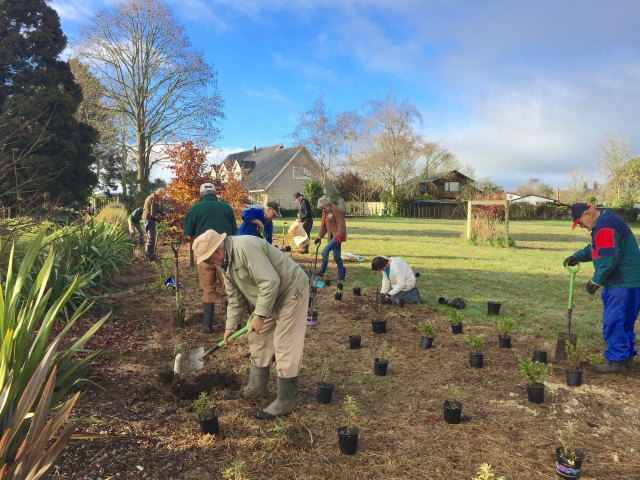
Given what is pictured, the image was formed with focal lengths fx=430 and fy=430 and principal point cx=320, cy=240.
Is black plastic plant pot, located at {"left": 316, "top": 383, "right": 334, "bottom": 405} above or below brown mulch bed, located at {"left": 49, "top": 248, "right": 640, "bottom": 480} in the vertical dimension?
above

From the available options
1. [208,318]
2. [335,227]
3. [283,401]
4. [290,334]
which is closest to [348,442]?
[283,401]

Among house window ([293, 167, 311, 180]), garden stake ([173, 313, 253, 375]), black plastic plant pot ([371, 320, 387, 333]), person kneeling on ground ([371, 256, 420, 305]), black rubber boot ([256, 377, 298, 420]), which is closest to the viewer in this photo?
black rubber boot ([256, 377, 298, 420])

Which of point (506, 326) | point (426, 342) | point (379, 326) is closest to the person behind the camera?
point (506, 326)

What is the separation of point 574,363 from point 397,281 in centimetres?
323

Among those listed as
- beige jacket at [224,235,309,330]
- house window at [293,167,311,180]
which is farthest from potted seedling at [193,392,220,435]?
house window at [293,167,311,180]

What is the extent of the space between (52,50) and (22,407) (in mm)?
20596

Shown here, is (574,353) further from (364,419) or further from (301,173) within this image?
(301,173)

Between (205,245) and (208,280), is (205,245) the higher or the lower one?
the higher one

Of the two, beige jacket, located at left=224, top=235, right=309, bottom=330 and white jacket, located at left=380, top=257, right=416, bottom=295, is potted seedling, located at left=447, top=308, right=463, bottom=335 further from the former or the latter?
beige jacket, located at left=224, top=235, right=309, bottom=330

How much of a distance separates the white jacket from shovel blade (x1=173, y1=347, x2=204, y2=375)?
12.8 ft

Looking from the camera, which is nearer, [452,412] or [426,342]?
[452,412]

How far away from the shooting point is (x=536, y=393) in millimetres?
3916

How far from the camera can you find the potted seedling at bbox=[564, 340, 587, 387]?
428cm

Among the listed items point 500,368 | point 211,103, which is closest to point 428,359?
point 500,368
